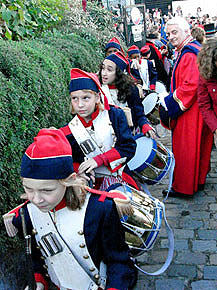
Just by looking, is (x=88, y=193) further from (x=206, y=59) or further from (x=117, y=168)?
(x=206, y=59)

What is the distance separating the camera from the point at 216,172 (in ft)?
18.2

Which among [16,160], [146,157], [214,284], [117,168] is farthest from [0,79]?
[214,284]

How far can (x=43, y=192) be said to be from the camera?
6.20 ft

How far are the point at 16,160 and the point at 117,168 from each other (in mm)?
842

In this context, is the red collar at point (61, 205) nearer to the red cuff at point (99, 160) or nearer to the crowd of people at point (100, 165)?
the crowd of people at point (100, 165)

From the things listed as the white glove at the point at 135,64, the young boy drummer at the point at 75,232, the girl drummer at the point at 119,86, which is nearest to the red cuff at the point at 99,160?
the young boy drummer at the point at 75,232

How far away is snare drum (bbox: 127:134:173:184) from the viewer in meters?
3.56

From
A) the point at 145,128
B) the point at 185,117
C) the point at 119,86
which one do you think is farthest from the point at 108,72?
the point at 185,117

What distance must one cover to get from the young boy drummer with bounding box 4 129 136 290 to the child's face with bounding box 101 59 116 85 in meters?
2.33

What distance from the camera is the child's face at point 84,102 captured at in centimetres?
295

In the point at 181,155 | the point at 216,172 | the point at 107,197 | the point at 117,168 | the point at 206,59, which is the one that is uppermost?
the point at 206,59

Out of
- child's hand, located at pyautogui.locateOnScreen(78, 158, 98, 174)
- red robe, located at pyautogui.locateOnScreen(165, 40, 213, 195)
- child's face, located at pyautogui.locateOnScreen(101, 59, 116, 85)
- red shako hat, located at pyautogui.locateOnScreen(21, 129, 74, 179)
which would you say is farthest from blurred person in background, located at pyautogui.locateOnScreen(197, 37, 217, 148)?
red shako hat, located at pyautogui.locateOnScreen(21, 129, 74, 179)

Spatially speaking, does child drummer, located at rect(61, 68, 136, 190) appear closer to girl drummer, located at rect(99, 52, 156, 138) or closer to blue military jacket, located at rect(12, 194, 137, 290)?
blue military jacket, located at rect(12, 194, 137, 290)

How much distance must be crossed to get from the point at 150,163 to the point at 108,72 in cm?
→ 128
